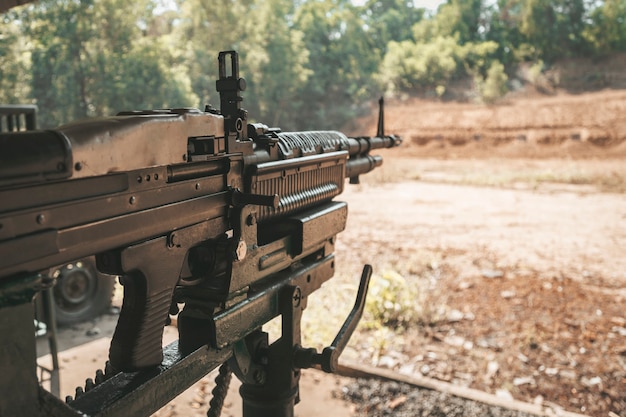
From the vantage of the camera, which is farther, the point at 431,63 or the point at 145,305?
the point at 431,63

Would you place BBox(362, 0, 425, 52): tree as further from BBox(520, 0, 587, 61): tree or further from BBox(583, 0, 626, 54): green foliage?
BBox(583, 0, 626, 54): green foliage

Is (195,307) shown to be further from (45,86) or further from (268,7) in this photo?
(268,7)

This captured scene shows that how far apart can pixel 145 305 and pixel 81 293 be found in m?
3.95

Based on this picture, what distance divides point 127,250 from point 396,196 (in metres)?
10.7

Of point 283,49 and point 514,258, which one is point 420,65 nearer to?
point 283,49

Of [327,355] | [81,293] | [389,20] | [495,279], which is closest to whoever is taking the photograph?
[327,355]

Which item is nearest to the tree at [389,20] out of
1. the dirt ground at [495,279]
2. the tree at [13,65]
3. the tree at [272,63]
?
the tree at [272,63]

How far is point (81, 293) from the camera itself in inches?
193

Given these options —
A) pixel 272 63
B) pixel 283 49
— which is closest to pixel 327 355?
pixel 272 63

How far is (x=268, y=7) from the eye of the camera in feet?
54.4

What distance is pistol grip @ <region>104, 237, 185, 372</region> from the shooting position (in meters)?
1.32

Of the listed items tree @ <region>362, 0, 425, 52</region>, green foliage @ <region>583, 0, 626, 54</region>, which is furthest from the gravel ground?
green foliage @ <region>583, 0, 626, 54</region>

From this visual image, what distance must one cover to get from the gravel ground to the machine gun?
1.60m

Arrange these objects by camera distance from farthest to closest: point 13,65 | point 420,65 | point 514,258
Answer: point 420,65 → point 13,65 → point 514,258
